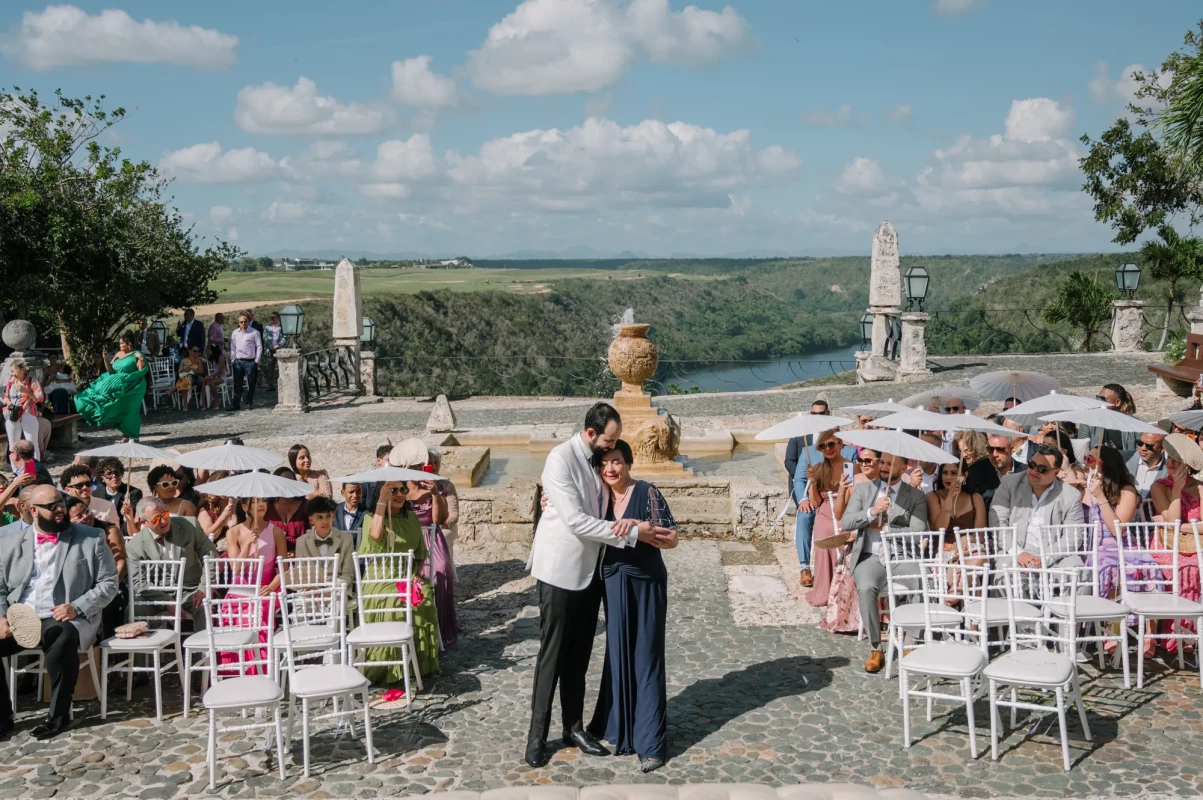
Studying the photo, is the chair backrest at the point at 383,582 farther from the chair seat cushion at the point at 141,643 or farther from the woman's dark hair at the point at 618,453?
the woman's dark hair at the point at 618,453

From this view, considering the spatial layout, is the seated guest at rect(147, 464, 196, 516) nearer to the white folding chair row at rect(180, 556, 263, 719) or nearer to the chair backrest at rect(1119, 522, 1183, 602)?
the white folding chair row at rect(180, 556, 263, 719)

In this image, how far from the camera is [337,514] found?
7742 mm

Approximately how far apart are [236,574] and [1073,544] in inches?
206

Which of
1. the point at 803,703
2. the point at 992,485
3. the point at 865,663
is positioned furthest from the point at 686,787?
the point at 992,485

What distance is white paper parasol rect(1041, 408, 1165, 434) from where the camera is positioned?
26.3 ft

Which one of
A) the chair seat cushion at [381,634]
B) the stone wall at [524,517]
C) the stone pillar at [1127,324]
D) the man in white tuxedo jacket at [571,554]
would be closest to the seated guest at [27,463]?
the chair seat cushion at [381,634]

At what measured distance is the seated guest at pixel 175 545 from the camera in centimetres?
692

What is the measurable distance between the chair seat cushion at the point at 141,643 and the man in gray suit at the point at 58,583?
13cm

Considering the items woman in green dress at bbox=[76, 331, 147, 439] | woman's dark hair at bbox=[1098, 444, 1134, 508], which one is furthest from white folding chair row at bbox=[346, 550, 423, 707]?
woman in green dress at bbox=[76, 331, 147, 439]

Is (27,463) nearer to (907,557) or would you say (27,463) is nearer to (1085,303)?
(907,557)

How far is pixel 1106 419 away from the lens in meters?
8.27

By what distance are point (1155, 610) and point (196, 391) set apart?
1775cm

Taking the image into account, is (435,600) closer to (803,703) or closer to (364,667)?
(364,667)

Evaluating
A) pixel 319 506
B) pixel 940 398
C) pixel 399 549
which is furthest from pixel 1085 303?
pixel 319 506
